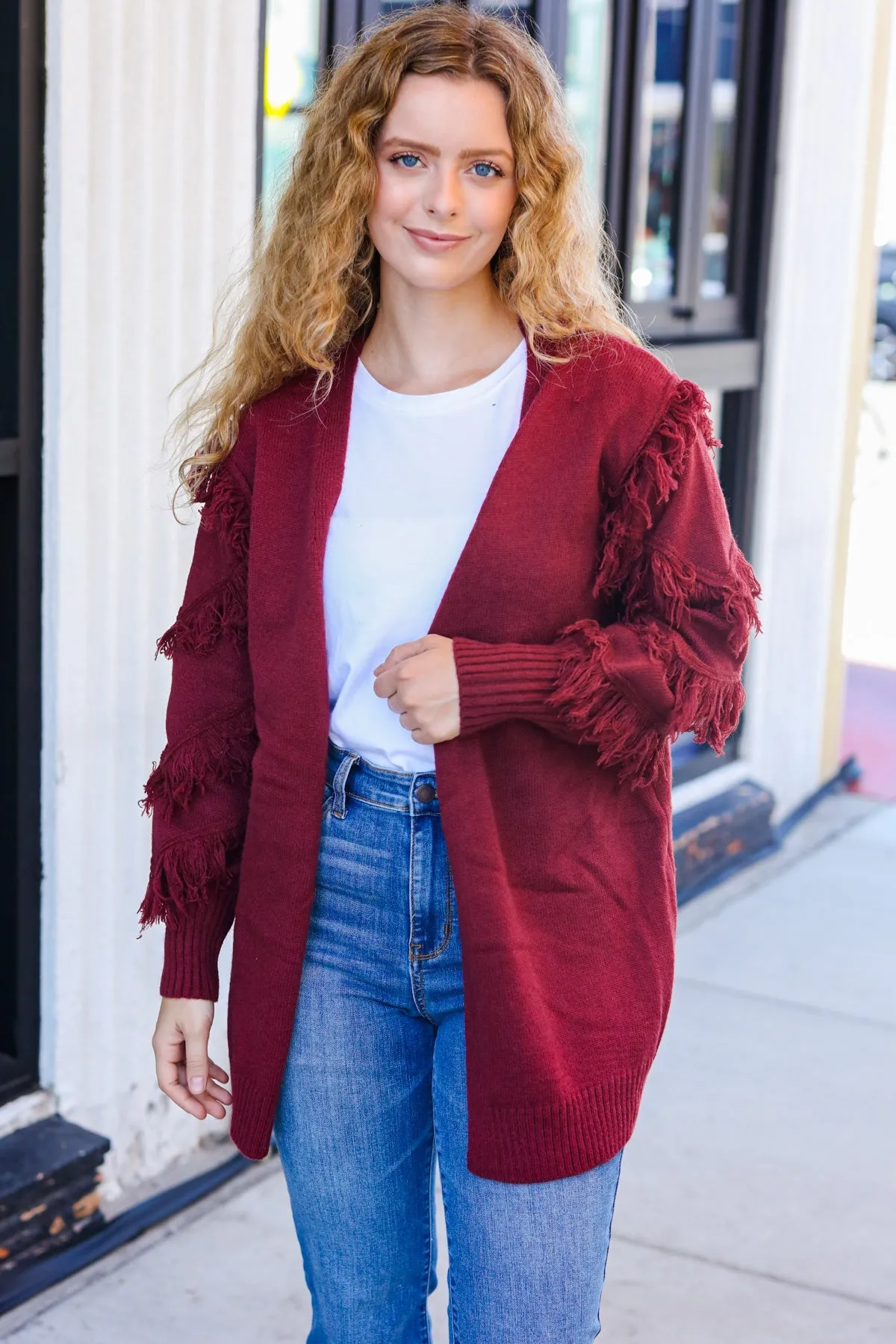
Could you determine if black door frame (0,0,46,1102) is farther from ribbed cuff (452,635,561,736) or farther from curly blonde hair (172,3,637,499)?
ribbed cuff (452,635,561,736)

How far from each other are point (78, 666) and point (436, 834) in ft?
4.11

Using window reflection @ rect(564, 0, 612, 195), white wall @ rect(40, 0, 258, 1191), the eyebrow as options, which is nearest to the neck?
the eyebrow

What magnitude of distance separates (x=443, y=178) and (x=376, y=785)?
612 millimetres

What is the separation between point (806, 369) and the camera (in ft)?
17.1

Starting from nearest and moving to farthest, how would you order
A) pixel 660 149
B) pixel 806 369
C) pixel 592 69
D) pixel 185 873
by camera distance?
pixel 185 873 → pixel 592 69 → pixel 660 149 → pixel 806 369

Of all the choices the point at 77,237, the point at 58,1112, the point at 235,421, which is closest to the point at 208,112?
the point at 77,237

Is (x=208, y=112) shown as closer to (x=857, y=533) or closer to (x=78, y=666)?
(x=78, y=666)

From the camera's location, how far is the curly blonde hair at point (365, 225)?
166cm

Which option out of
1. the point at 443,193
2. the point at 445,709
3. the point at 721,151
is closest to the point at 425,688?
the point at 445,709

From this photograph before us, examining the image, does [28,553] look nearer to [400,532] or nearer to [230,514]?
[230,514]

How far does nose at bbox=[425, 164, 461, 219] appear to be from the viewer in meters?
1.62

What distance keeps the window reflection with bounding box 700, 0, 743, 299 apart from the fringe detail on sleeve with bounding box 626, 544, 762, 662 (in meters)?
3.38

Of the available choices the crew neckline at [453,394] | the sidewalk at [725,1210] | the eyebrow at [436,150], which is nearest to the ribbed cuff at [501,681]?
the crew neckline at [453,394]

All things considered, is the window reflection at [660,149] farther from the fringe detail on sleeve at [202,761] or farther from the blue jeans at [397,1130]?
the blue jeans at [397,1130]
